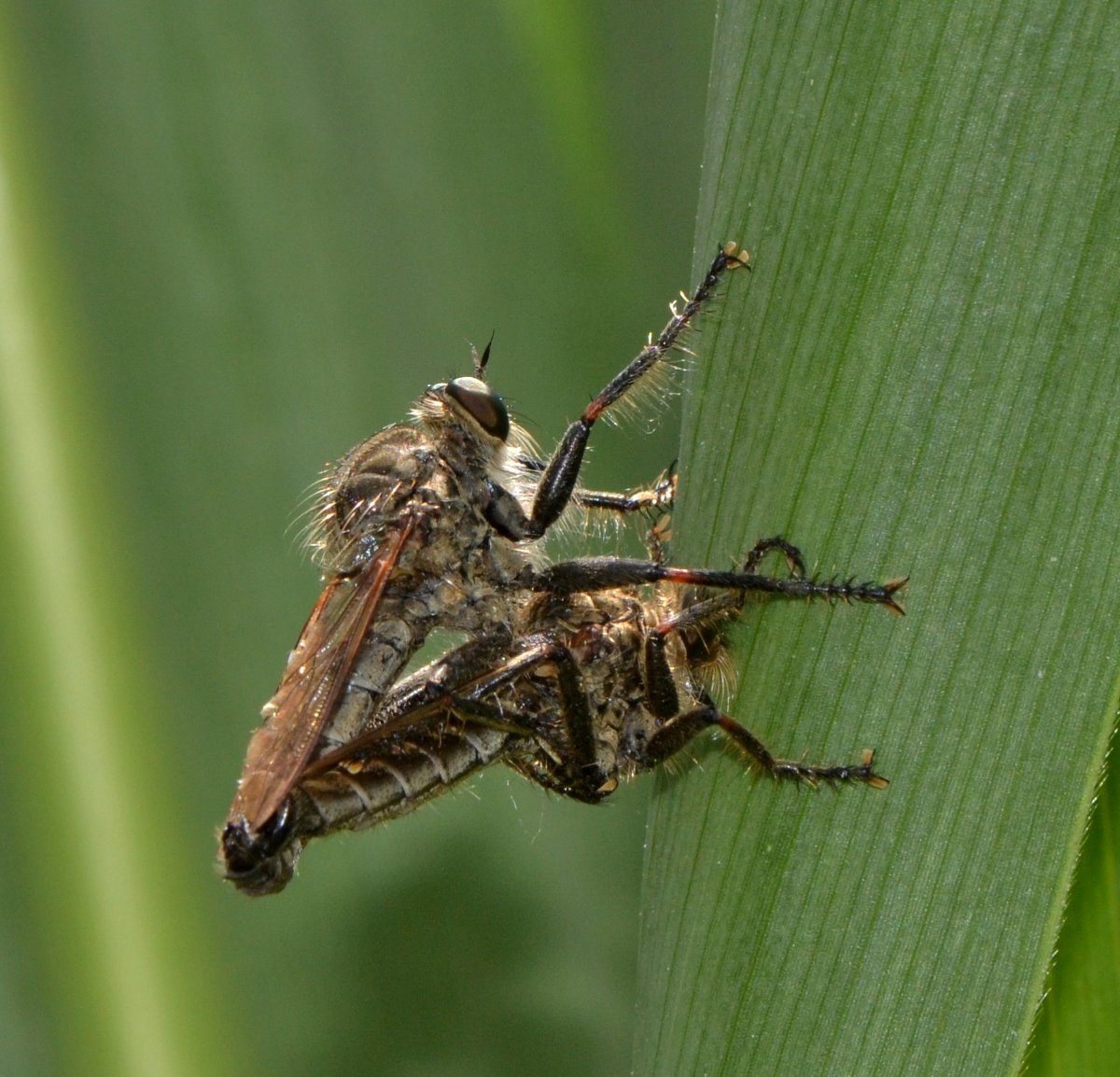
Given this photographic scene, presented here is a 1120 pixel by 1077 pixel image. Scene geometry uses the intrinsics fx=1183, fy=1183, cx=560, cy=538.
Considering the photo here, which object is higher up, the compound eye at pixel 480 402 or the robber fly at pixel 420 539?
the compound eye at pixel 480 402

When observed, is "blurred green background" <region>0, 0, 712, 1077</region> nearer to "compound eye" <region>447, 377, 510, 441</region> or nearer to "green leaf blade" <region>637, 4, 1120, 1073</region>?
"compound eye" <region>447, 377, 510, 441</region>

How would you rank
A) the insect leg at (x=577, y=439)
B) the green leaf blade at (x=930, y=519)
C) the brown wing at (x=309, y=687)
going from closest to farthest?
the green leaf blade at (x=930, y=519) < the brown wing at (x=309, y=687) < the insect leg at (x=577, y=439)

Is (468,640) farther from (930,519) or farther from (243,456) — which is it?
(930,519)

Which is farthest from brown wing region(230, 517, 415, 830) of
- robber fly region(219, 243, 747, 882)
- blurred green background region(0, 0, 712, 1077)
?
blurred green background region(0, 0, 712, 1077)

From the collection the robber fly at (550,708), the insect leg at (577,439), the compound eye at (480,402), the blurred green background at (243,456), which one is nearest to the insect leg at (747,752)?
the robber fly at (550,708)

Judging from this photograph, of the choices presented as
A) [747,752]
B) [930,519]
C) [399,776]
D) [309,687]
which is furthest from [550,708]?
[930,519]

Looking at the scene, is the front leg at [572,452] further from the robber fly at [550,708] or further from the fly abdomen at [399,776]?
the fly abdomen at [399,776]

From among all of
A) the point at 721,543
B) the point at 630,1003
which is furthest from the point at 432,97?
the point at 630,1003

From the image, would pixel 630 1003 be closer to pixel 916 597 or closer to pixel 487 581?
pixel 487 581
